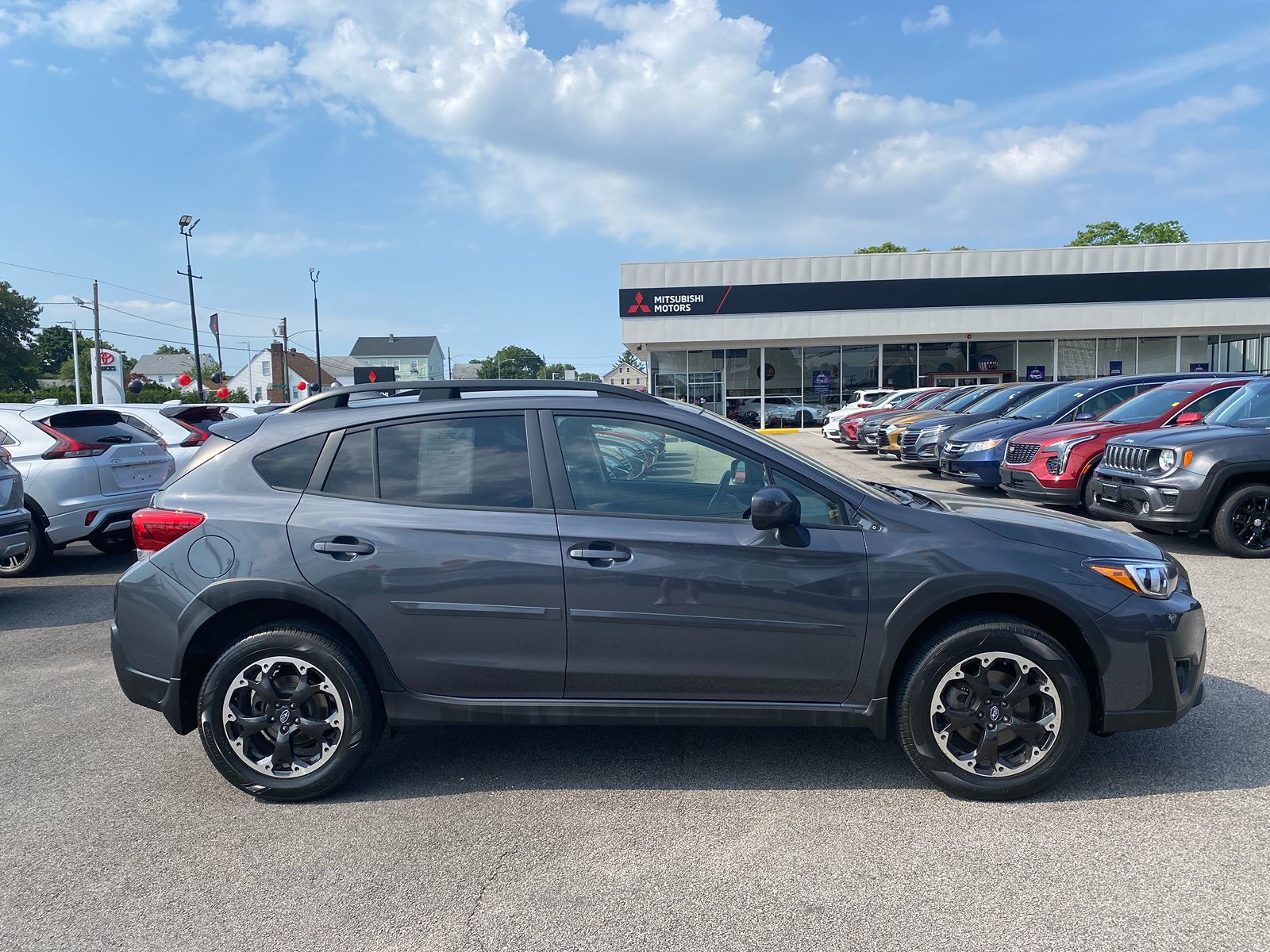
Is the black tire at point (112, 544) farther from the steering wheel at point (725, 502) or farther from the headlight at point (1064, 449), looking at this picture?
the headlight at point (1064, 449)

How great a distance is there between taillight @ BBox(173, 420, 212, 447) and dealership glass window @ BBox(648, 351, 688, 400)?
84.6 feet

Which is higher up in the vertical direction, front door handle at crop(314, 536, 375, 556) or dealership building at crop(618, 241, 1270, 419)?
dealership building at crop(618, 241, 1270, 419)

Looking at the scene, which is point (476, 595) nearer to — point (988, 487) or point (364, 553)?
point (364, 553)

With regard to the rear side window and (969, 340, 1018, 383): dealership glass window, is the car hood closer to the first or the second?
the rear side window

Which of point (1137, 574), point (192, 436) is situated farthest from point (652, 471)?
A: point (192, 436)

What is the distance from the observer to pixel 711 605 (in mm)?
3486

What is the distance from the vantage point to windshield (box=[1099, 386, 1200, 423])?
33.8 ft

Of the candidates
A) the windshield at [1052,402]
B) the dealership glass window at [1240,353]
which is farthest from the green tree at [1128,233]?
the windshield at [1052,402]

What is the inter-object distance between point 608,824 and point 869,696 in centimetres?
117

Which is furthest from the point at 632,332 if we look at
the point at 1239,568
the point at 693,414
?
the point at 693,414

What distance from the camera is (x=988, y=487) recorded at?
1348 centimetres

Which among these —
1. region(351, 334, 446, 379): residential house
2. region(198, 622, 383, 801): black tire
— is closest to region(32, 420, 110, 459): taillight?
region(198, 622, 383, 801): black tire

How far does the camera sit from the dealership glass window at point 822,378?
35375mm

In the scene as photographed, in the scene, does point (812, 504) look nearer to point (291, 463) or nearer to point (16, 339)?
point (291, 463)
